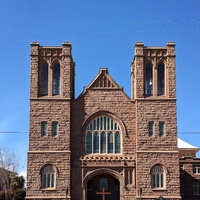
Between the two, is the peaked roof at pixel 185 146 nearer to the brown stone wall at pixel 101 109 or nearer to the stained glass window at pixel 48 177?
the brown stone wall at pixel 101 109

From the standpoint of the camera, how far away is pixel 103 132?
152 ft

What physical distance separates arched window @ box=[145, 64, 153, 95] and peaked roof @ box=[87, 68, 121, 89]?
8.73ft

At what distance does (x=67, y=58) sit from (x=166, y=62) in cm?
911

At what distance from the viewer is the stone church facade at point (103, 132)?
44.8 metres

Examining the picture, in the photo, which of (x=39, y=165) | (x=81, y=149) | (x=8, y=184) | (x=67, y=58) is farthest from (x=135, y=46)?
(x=8, y=184)

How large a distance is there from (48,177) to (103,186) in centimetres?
553

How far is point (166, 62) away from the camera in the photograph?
47500 mm

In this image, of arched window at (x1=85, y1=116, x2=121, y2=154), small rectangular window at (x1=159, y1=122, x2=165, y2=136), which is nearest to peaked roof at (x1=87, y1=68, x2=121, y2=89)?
arched window at (x1=85, y1=116, x2=121, y2=154)

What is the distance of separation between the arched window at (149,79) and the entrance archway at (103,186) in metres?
8.53

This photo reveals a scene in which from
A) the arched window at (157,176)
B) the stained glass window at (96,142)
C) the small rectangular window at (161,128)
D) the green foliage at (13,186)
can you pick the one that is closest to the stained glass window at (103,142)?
the stained glass window at (96,142)

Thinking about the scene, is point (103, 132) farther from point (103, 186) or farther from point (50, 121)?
point (103, 186)

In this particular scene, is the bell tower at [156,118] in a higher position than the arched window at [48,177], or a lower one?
higher

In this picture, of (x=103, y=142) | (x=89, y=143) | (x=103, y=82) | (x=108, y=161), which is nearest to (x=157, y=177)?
(x=108, y=161)

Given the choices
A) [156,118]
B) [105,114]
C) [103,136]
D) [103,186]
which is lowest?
[103,186]
